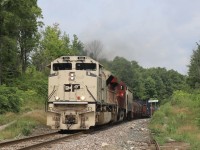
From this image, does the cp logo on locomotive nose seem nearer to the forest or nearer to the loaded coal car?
the loaded coal car

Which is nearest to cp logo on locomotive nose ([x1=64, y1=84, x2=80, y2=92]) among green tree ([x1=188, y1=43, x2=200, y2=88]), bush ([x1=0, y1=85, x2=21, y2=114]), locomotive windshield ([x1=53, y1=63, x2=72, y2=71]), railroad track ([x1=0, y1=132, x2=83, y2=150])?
locomotive windshield ([x1=53, y1=63, x2=72, y2=71])

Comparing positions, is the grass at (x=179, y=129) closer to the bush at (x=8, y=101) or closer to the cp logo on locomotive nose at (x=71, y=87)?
the cp logo on locomotive nose at (x=71, y=87)

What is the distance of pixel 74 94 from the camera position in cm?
1764

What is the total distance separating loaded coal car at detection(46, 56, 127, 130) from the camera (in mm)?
17234

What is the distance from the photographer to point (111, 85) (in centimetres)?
2344

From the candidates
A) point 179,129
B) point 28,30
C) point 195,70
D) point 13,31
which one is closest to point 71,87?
point 179,129

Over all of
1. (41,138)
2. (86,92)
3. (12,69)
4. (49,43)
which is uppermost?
(49,43)

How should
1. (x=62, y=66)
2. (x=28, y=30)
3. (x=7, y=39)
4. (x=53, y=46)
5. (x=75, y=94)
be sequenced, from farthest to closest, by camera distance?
(x=53, y=46) → (x=28, y=30) → (x=7, y=39) → (x=62, y=66) → (x=75, y=94)

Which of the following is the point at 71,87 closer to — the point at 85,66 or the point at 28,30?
the point at 85,66

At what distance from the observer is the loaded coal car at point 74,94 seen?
1723 cm

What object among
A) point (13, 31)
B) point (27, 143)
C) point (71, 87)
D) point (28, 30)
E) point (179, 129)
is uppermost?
point (28, 30)

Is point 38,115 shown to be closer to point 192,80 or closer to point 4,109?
point 4,109

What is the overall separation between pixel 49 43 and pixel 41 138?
4255 centimetres

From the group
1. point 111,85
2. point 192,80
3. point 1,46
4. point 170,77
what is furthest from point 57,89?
point 170,77
